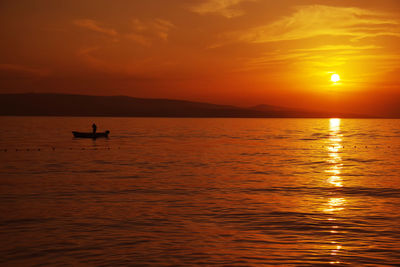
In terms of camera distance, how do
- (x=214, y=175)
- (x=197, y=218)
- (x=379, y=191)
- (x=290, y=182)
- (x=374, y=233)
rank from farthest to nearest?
(x=214, y=175) → (x=290, y=182) → (x=379, y=191) → (x=197, y=218) → (x=374, y=233)

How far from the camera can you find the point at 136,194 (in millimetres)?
24828

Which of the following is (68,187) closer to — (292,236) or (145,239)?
(145,239)

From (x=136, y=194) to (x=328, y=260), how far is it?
13879 mm

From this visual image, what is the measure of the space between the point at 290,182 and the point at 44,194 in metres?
16.4

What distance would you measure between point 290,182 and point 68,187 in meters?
15.1

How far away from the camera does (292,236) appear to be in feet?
52.1

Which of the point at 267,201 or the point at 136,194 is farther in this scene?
the point at 136,194

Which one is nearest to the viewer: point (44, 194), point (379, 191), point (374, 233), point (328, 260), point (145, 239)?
point (328, 260)

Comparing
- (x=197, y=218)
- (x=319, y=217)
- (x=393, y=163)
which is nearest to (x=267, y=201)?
(x=319, y=217)

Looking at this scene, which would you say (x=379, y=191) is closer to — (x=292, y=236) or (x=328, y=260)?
(x=292, y=236)

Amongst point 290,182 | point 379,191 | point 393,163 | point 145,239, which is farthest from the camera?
point 393,163

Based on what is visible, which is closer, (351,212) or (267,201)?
(351,212)

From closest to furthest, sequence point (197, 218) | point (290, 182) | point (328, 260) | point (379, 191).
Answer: point (328, 260) < point (197, 218) < point (379, 191) < point (290, 182)

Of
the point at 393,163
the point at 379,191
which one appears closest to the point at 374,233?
the point at 379,191
